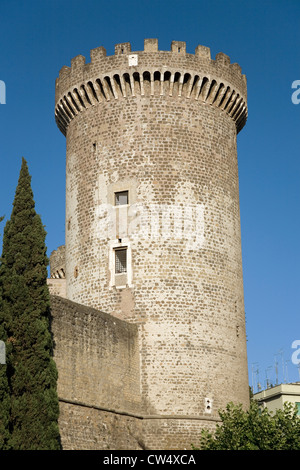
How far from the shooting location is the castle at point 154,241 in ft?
80.7

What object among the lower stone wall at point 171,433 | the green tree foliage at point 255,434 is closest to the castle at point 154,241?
the lower stone wall at point 171,433

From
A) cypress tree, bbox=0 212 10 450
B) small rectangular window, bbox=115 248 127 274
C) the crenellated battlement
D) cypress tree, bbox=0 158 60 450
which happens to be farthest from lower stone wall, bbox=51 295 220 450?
the crenellated battlement

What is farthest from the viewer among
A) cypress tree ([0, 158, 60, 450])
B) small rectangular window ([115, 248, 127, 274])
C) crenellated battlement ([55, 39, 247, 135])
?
crenellated battlement ([55, 39, 247, 135])

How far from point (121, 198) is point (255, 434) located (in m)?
8.78

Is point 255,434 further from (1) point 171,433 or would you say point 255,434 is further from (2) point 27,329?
(2) point 27,329

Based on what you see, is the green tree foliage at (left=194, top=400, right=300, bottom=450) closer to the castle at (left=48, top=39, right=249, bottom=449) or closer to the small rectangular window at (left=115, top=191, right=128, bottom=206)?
the castle at (left=48, top=39, right=249, bottom=449)

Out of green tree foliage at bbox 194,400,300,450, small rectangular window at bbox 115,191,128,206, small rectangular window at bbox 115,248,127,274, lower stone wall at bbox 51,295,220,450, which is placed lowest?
green tree foliage at bbox 194,400,300,450

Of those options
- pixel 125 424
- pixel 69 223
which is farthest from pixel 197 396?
pixel 69 223

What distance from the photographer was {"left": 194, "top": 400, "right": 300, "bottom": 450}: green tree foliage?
22250 mm

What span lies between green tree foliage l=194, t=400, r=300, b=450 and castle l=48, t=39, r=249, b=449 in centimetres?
230

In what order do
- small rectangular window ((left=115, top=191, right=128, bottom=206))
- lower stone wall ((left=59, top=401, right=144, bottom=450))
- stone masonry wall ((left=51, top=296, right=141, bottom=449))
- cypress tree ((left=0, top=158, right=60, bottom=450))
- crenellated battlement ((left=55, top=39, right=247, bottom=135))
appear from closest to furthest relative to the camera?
cypress tree ((left=0, top=158, right=60, bottom=450)), lower stone wall ((left=59, top=401, right=144, bottom=450)), stone masonry wall ((left=51, top=296, right=141, bottom=449)), small rectangular window ((left=115, top=191, right=128, bottom=206)), crenellated battlement ((left=55, top=39, right=247, bottom=135))

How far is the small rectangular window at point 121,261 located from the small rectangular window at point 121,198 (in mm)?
1522

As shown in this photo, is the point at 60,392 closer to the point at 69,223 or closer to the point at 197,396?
the point at 197,396

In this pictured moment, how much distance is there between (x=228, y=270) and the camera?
89.4ft
